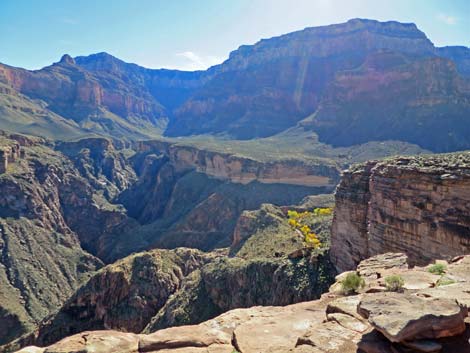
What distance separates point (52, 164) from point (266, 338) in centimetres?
12795

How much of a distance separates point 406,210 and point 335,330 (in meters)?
18.8

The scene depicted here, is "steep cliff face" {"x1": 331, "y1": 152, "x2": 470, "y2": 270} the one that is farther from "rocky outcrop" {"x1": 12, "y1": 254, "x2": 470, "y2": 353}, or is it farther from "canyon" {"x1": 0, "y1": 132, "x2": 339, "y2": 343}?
"rocky outcrop" {"x1": 12, "y1": 254, "x2": 470, "y2": 353}

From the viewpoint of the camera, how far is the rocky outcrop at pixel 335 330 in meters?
8.18

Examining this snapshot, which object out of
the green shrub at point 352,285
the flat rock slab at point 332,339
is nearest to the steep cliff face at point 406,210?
the green shrub at point 352,285

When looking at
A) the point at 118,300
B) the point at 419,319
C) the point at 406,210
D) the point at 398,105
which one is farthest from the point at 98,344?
the point at 398,105

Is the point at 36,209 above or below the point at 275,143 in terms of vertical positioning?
below

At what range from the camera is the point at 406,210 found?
26000 millimetres

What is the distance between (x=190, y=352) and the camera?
10305mm

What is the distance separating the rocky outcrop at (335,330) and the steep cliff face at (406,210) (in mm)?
9861

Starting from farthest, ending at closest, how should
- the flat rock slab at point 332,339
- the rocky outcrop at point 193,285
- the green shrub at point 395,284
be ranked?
the rocky outcrop at point 193,285, the green shrub at point 395,284, the flat rock slab at point 332,339

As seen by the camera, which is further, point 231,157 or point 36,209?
point 231,157

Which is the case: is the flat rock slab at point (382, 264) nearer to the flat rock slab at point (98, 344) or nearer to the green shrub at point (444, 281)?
the green shrub at point (444, 281)

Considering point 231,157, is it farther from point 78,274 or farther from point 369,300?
point 369,300

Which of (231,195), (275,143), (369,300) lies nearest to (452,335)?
(369,300)
